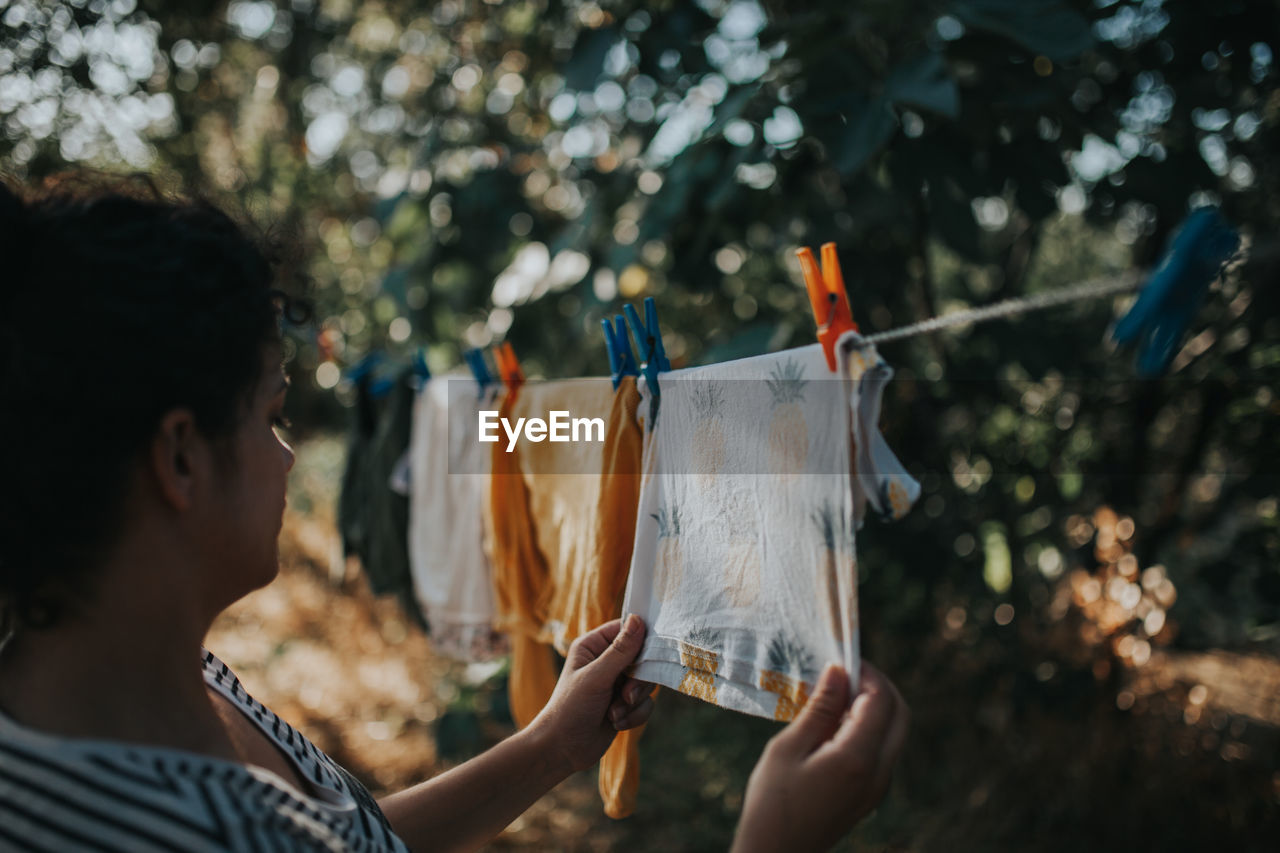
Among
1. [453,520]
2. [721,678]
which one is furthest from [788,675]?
[453,520]

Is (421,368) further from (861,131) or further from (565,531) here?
(861,131)

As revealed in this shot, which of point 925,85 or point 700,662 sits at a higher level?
point 925,85

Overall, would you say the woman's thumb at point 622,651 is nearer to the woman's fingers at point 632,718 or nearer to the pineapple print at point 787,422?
the woman's fingers at point 632,718

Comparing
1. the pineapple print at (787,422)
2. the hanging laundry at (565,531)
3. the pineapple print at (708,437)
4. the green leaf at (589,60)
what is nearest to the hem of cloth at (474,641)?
the hanging laundry at (565,531)

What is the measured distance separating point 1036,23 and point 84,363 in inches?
48.5

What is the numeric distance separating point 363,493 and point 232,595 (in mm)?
1460

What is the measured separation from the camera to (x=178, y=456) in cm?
55

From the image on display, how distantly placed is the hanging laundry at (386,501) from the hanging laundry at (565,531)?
2.11 feet

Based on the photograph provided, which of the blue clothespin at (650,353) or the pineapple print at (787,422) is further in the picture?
the blue clothespin at (650,353)

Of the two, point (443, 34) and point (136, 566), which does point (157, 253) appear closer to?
point (136, 566)

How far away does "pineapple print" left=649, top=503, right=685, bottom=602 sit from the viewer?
91cm

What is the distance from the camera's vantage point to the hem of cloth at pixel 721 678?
2.45 ft

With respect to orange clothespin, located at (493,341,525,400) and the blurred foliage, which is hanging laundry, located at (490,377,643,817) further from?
the blurred foliage

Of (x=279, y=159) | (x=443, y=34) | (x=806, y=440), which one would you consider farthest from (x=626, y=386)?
(x=279, y=159)
